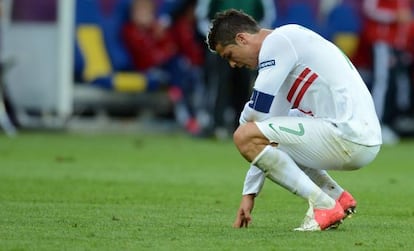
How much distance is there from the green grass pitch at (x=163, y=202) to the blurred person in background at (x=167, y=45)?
3342mm

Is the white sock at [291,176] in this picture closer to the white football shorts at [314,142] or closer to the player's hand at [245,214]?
the white football shorts at [314,142]

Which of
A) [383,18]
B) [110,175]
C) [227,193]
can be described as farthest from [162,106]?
[227,193]

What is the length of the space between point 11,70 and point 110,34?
173 centimetres

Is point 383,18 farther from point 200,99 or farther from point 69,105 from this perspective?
point 69,105

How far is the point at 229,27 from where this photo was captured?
8.67 m

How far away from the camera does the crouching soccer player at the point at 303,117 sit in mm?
8570

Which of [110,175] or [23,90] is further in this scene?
[23,90]

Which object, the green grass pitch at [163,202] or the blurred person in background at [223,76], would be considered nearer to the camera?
the green grass pitch at [163,202]

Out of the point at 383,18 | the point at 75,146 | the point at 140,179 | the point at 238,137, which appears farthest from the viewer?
the point at 383,18

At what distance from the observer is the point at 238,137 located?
8578mm

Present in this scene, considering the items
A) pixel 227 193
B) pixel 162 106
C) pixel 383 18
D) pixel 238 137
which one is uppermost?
pixel 238 137

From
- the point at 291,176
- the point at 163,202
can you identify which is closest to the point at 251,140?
the point at 291,176

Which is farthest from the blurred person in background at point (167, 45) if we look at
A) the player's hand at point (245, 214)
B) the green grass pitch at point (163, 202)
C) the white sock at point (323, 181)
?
the player's hand at point (245, 214)

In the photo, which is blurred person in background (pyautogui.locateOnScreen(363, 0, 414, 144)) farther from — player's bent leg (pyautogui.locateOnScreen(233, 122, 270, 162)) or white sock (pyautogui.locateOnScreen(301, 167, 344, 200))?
player's bent leg (pyautogui.locateOnScreen(233, 122, 270, 162))
